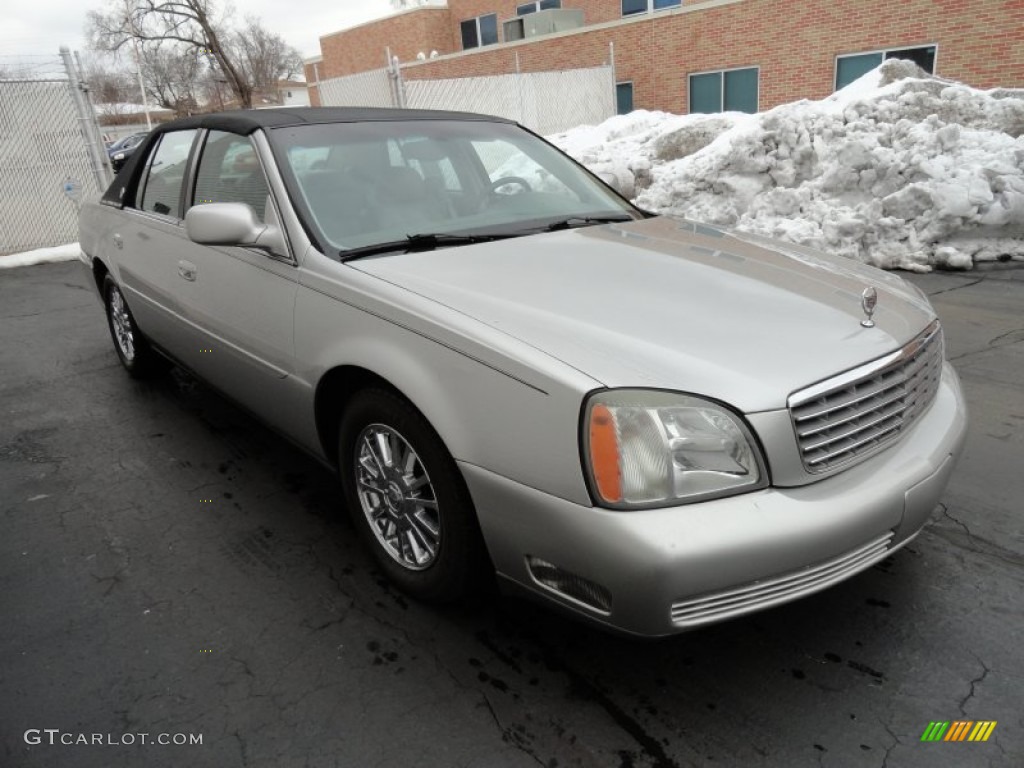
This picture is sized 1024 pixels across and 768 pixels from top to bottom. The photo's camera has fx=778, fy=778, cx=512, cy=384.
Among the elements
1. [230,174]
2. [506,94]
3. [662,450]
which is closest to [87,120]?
[506,94]

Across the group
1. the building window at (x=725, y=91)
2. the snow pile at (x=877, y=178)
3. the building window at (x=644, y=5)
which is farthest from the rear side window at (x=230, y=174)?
the building window at (x=644, y=5)

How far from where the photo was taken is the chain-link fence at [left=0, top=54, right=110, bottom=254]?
11.1 m

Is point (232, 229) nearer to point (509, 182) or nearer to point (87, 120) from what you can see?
point (509, 182)

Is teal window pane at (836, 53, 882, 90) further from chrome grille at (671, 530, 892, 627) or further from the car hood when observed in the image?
chrome grille at (671, 530, 892, 627)

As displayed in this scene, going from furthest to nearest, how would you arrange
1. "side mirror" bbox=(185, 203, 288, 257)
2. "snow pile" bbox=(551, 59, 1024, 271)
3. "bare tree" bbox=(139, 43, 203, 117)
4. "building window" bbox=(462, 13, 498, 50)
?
"bare tree" bbox=(139, 43, 203, 117) < "building window" bbox=(462, 13, 498, 50) < "snow pile" bbox=(551, 59, 1024, 271) < "side mirror" bbox=(185, 203, 288, 257)

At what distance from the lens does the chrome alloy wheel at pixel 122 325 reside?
4.94 meters

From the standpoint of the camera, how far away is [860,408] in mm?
2127

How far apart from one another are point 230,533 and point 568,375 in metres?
1.89

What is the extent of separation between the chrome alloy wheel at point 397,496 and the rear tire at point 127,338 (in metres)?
2.79

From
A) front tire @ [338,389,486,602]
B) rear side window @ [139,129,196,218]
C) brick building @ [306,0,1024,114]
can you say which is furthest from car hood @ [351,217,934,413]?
brick building @ [306,0,1024,114]

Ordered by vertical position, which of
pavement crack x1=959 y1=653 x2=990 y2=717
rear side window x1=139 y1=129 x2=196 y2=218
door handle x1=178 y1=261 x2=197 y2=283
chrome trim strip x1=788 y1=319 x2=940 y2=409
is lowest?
pavement crack x1=959 y1=653 x2=990 y2=717

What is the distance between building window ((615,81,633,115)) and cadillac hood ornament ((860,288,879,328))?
60.9ft

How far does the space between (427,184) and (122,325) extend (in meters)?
2.91

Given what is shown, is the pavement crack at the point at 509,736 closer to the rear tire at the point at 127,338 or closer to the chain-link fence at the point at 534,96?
the rear tire at the point at 127,338
